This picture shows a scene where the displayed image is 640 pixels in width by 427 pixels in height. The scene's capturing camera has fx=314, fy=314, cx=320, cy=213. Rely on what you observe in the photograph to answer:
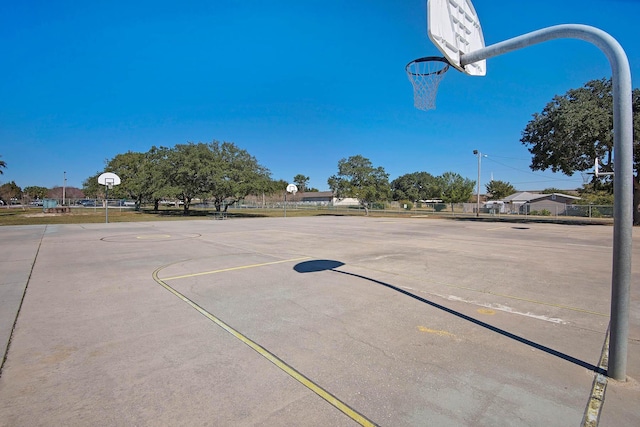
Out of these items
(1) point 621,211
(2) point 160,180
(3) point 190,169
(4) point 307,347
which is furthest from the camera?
(2) point 160,180

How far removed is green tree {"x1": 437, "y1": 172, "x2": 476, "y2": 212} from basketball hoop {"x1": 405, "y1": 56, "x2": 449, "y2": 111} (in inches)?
2545

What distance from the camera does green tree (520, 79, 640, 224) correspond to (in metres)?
21.1

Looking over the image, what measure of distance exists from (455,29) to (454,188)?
71501 mm

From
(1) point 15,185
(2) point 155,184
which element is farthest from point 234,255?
(1) point 15,185

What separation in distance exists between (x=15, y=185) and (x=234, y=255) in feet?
355

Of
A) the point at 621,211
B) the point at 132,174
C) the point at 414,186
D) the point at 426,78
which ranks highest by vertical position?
the point at 414,186

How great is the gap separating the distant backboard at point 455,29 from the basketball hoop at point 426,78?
42cm

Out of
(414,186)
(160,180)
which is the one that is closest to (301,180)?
(414,186)

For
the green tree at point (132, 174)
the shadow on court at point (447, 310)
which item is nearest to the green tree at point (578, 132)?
the shadow on court at point (447, 310)

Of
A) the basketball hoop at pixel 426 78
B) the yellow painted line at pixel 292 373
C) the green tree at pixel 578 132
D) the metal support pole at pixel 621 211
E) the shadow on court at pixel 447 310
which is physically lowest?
the yellow painted line at pixel 292 373

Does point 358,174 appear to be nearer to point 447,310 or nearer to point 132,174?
point 132,174

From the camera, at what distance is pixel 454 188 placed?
7025cm

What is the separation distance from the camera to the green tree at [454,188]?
67062 millimetres

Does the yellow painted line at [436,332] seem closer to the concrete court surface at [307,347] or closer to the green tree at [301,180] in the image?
the concrete court surface at [307,347]
